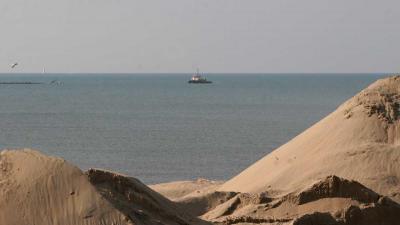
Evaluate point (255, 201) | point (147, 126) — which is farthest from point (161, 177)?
point (147, 126)

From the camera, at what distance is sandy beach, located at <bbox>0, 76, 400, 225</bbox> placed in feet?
33.2

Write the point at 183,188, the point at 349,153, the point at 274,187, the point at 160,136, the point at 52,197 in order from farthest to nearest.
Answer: the point at 160,136, the point at 183,188, the point at 349,153, the point at 274,187, the point at 52,197

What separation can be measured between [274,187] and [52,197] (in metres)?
8.05

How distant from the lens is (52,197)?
1013 centimetres

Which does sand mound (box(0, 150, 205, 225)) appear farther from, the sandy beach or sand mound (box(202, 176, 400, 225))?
sand mound (box(202, 176, 400, 225))

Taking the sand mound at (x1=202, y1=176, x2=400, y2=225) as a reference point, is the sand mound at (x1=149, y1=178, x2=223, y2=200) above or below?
below

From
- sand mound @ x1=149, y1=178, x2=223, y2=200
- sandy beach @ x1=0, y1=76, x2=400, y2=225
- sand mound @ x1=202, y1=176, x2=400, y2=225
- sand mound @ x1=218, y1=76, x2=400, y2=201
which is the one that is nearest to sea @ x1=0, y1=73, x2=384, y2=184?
sand mound @ x1=149, y1=178, x2=223, y2=200

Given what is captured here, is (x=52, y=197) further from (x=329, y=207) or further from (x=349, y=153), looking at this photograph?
(x=349, y=153)

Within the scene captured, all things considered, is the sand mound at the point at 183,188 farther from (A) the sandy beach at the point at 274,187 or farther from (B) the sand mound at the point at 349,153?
(B) the sand mound at the point at 349,153

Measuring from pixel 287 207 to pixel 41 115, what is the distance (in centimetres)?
6191

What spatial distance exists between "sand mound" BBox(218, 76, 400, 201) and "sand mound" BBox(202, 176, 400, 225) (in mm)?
2317

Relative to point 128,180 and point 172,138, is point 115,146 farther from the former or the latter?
point 128,180

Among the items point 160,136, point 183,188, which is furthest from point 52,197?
point 160,136

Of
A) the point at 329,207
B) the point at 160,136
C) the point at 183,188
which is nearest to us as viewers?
the point at 329,207
